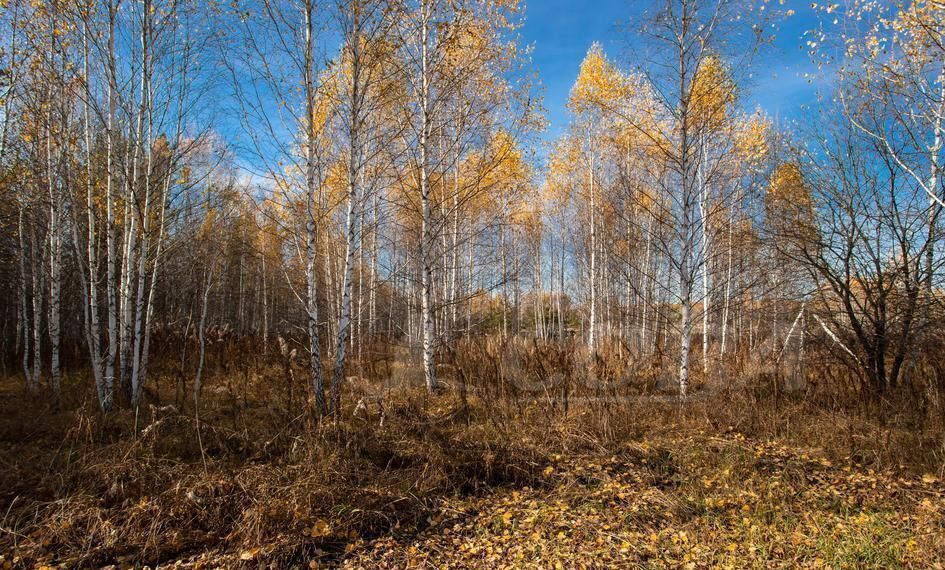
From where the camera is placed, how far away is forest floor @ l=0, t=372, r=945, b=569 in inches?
109

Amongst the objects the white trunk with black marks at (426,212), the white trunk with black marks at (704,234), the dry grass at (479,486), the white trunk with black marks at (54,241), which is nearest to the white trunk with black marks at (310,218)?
the dry grass at (479,486)

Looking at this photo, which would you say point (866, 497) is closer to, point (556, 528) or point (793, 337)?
point (556, 528)

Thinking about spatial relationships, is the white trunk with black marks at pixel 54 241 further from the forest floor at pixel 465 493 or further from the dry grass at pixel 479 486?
the forest floor at pixel 465 493

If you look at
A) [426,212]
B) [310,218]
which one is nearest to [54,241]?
[310,218]

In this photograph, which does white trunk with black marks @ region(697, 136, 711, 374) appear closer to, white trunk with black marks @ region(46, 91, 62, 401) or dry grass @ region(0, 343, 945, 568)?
dry grass @ region(0, 343, 945, 568)

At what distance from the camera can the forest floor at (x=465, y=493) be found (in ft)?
9.07

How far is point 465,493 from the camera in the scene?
3682 millimetres

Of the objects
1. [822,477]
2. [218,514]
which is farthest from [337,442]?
[822,477]

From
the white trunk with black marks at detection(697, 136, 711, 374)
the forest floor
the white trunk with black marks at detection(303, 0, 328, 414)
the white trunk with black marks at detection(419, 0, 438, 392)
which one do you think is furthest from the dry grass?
the white trunk with black marks at detection(697, 136, 711, 374)

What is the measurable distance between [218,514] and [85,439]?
2226 millimetres

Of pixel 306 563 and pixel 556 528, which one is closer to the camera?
pixel 306 563

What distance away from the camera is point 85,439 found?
420 centimetres

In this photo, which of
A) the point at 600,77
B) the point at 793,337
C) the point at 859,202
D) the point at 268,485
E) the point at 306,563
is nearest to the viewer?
the point at 306,563

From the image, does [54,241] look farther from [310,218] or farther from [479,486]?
[479,486]
